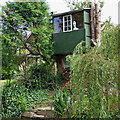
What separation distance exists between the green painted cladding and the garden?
10.8 inches

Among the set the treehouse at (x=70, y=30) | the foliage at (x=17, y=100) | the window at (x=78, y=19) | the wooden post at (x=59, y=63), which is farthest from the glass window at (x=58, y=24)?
the foliage at (x=17, y=100)

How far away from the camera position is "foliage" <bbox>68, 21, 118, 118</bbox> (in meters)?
2.34

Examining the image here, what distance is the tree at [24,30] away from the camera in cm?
512

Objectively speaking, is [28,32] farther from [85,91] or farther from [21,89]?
[85,91]

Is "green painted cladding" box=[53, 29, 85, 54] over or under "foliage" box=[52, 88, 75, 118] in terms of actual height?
over

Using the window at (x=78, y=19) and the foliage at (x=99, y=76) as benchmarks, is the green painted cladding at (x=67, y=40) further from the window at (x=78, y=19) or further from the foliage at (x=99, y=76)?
the foliage at (x=99, y=76)

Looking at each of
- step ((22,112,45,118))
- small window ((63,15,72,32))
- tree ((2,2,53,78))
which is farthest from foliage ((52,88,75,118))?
small window ((63,15,72,32))

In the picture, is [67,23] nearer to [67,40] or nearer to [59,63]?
[67,40]

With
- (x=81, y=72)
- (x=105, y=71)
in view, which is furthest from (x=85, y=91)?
(x=105, y=71)

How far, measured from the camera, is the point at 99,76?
7.64ft

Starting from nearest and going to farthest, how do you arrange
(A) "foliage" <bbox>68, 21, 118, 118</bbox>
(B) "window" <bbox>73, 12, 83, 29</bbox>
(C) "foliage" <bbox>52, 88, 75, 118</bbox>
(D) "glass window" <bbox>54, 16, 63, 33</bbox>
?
(A) "foliage" <bbox>68, 21, 118, 118</bbox>, (C) "foliage" <bbox>52, 88, 75, 118</bbox>, (B) "window" <bbox>73, 12, 83, 29</bbox>, (D) "glass window" <bbox>54, 16, 63, 33</bbox>

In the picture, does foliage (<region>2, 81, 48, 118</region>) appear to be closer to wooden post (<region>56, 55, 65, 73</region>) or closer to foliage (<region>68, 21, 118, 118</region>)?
foliage (<region>68, 21, 118, 118</region>)

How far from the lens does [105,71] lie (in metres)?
2.32

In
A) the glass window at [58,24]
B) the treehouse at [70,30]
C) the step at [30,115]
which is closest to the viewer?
the step at [30,115]
